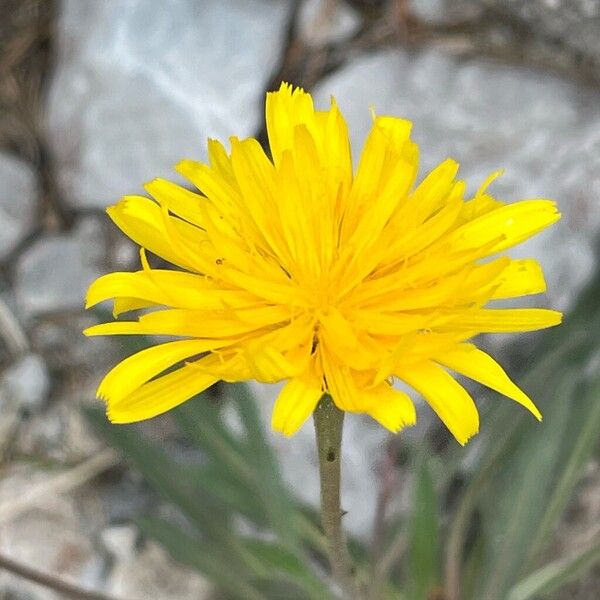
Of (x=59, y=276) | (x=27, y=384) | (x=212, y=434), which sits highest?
(x=59, y=276)

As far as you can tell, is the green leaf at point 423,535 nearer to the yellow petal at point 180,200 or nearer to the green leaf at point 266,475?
the green leaf at point 266,475

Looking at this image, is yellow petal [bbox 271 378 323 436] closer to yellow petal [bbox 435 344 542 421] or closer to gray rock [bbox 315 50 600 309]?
yellow petal [bbox 435 344 542 421]

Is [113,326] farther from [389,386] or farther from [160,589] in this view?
[160,589]

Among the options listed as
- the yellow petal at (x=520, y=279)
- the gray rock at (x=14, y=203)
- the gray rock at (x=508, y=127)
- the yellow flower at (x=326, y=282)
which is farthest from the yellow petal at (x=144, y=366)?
the gray rock at (x=14, y=203)

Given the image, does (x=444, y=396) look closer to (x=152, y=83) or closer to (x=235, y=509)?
(x=235, y=509)

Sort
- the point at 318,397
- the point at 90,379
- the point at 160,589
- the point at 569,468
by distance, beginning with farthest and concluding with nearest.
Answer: the point at 90,379 → the point at 160,589 → the point at 569,468 → the point at 318,397

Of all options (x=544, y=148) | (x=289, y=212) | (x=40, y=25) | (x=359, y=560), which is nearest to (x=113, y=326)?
(x=289, y=212)

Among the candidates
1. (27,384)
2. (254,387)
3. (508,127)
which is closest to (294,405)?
(254,387)
